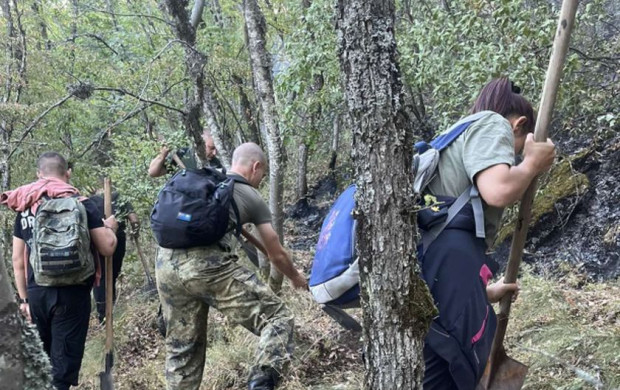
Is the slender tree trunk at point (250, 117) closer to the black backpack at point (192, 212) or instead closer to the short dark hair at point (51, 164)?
the short dark hair at point (51, 164)

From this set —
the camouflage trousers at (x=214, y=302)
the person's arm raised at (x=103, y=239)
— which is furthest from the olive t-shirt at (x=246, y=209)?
the person's arm raised at (x=103, y=239)

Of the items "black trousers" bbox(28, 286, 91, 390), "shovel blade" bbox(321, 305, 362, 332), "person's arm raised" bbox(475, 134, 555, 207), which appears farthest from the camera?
"black trousers" bbox(28, 286, 91, 390)

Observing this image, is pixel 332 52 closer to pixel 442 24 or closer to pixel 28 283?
pixel 442 24

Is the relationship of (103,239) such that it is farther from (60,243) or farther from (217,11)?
(217,11)

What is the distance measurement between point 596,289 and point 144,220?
229 inches

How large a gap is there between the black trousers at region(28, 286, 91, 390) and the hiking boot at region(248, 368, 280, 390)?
1662 mm

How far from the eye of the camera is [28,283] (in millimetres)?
4367

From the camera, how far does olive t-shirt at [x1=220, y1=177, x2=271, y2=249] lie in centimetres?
366

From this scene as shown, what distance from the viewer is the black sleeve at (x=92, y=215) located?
4305mm

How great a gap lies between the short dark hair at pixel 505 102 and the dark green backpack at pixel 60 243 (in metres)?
3.08

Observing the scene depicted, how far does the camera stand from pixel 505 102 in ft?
8.14

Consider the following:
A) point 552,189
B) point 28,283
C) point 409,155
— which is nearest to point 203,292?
point 28,283

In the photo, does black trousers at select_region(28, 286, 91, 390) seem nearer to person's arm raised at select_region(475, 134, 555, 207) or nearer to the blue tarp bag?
the blue tarp bag

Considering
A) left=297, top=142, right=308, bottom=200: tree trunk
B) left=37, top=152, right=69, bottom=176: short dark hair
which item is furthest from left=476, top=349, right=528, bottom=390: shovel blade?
left=297, top=142, right=308, bottom=200: tree trunk
